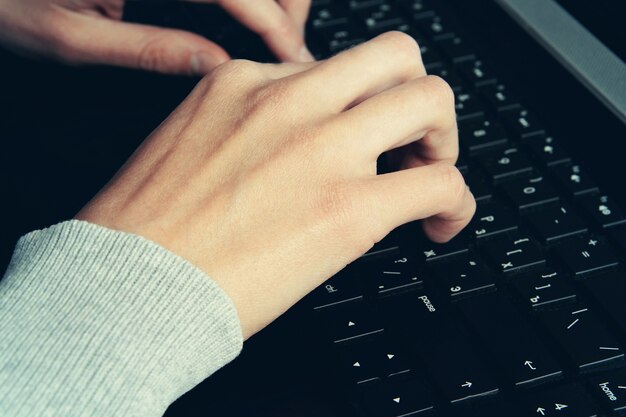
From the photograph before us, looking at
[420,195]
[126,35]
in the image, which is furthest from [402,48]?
[126,35]

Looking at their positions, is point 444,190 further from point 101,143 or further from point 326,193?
point 101,143

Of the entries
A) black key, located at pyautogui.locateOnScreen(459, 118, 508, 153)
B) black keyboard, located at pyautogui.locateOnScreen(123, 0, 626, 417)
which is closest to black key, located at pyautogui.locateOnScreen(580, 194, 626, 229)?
black keyboard, located at pyautogui.locateOnScreen(123, 0, 626, 417)

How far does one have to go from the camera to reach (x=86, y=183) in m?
0.77

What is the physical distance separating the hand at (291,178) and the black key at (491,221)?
29mm

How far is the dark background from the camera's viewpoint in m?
0.60

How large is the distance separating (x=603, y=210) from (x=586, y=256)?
0.21ft

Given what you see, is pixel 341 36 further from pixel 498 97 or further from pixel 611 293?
pixel 611 293

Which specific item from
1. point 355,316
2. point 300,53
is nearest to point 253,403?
point 355,316

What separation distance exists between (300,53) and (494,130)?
9.5 inches

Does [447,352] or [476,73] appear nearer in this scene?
[447,352]

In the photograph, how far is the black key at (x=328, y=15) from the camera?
3.08 ft

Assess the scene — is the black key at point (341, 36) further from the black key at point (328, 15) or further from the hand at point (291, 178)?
the hand at point (291, 178)

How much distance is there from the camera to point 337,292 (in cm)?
64

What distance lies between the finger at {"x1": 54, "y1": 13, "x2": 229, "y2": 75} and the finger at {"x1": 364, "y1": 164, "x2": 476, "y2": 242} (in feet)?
0.98
